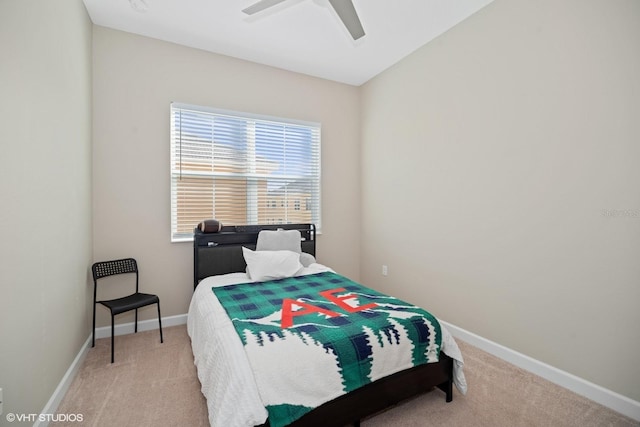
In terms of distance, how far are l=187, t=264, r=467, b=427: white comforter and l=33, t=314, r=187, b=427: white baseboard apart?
839mm

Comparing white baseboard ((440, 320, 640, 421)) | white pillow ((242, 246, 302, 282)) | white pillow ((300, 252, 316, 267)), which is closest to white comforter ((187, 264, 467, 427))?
white pillow ((242, 246, 302, 282))

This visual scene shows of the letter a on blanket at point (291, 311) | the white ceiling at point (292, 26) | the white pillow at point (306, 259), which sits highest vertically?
the white ceiling at point (292, 26)

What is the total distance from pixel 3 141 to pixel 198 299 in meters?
1.69

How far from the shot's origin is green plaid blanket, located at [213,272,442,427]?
1.45 metres

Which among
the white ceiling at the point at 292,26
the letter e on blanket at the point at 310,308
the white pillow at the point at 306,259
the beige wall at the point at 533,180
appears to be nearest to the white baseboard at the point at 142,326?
the white pillow at the point at 306,259

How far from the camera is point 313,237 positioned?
3758 mm

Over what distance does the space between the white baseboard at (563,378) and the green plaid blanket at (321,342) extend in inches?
39.6

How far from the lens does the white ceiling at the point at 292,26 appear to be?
8.37 ft

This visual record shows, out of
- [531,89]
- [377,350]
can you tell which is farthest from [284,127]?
[377,350]

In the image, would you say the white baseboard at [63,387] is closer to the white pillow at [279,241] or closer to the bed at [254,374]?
the bed at [254,374]

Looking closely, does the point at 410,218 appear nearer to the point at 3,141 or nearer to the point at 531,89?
the point at 531,89

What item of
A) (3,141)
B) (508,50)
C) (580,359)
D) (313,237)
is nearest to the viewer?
(3,141)

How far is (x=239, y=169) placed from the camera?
140 inches

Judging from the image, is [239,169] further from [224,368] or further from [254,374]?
[254,374]
